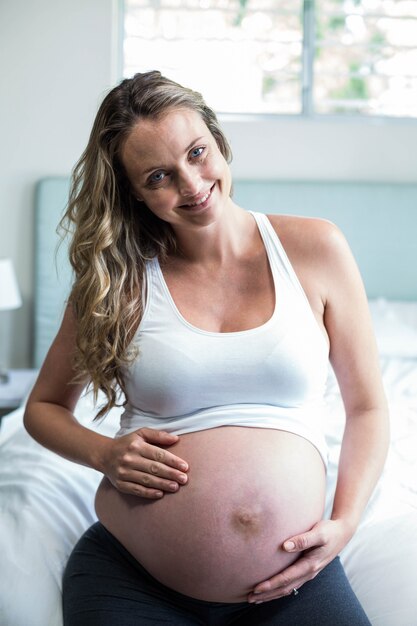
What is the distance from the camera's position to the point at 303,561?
1.06 metres

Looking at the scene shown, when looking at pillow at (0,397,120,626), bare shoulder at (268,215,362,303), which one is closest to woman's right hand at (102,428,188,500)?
pillow at (0,397,120,626)

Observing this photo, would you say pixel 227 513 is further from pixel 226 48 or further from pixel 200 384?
pixel 226 48

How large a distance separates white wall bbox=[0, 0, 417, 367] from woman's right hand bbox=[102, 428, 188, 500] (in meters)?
2.18

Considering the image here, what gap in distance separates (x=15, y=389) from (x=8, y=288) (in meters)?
0.39

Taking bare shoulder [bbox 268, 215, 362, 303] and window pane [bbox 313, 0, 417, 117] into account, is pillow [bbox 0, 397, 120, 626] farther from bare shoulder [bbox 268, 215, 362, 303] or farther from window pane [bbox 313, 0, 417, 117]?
window pane [bbox 313, 0, 417, 117]

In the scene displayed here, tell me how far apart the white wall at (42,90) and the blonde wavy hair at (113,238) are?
191 centimetres

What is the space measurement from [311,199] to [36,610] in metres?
2.27

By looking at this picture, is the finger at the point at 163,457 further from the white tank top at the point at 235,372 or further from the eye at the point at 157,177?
the eye at the point at 157,177

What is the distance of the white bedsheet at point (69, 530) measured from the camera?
1.16 m

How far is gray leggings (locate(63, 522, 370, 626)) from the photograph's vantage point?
3.38 feet

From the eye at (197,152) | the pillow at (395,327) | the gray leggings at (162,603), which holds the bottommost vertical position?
the pillow at (395,327)

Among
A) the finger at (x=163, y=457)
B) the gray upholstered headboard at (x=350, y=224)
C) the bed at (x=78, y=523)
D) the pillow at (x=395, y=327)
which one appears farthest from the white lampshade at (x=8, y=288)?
the finger at (x=163, y=457)

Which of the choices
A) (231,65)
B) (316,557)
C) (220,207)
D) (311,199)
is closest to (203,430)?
(316,557)

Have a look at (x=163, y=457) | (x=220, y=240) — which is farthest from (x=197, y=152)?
(x=163, y=457)
